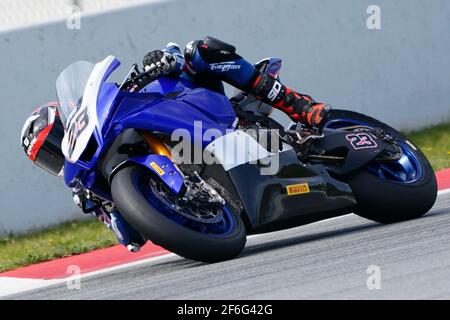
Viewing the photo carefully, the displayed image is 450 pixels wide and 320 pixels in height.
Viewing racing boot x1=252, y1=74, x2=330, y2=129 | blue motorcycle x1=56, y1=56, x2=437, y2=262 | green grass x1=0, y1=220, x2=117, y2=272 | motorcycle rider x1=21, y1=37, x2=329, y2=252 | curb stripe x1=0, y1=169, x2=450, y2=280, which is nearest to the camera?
blue motorcycle x1=56, y1=56, x2=437, y2=262

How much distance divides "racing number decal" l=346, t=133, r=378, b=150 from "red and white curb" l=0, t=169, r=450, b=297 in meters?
1.43

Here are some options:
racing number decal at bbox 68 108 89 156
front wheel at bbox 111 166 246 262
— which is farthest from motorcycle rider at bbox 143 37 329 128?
front wheel at bbox 111 166 246 262

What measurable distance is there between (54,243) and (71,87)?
8.68ft

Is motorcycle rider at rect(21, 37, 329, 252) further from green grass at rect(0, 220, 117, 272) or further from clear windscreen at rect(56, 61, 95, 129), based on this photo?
green grass at rect(0, 220, 117, 272)

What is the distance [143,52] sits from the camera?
9.94 meters

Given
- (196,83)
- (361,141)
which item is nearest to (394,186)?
(361,141)

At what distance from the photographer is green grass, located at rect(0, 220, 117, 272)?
802 cm

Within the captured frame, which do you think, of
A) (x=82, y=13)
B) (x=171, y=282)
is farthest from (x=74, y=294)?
(x=82, y=13)

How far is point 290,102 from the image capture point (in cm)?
657

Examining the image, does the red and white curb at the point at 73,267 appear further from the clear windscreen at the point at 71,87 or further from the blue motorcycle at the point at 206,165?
the clear windscreen at the point at 71,87

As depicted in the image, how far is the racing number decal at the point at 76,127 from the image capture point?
227 inches

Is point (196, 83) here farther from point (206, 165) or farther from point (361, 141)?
point (361, 141)

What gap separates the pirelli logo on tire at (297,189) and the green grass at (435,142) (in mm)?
4027
